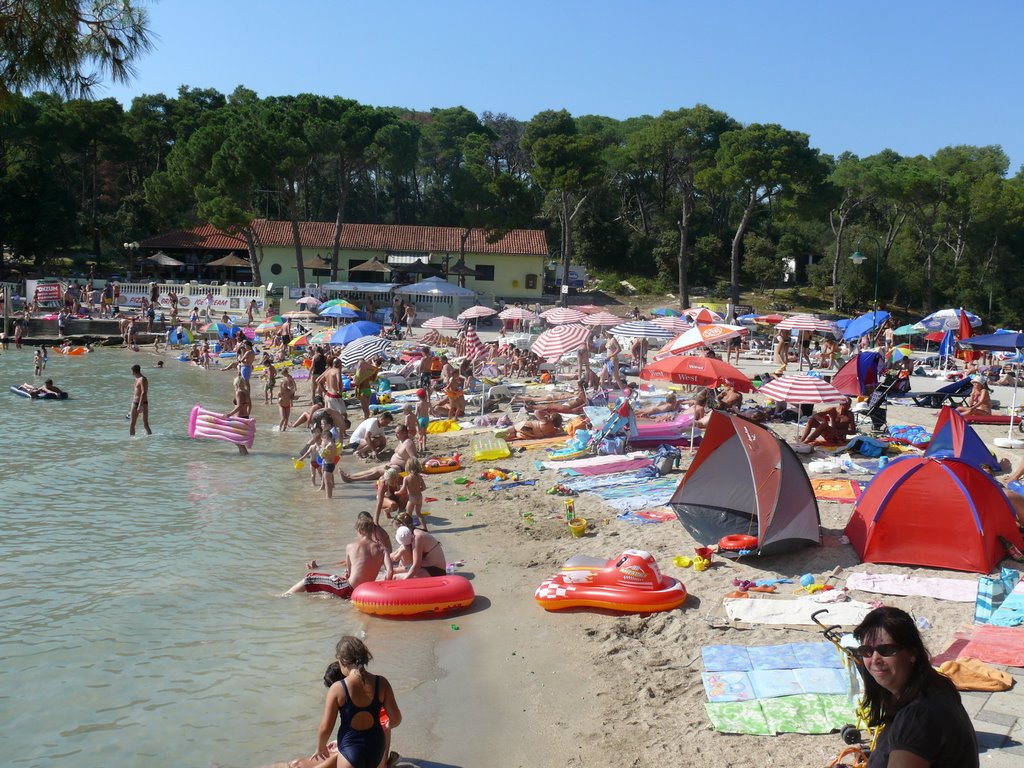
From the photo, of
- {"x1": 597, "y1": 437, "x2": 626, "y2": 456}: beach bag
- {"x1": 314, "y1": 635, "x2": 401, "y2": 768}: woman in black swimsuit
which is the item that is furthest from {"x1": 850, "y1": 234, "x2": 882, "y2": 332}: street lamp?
{"x1": 314, "y1": 635, "x2": 401, "y2": 768}: woman in black swimsuit

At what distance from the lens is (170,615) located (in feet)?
26.0

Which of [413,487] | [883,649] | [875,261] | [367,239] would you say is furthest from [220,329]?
[883,649]

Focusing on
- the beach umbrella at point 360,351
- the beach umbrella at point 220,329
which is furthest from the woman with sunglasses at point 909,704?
the beach umbrella at point 220,329

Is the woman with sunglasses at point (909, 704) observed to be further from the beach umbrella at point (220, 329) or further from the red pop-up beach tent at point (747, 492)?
the beach umbrella at point (220, 329)

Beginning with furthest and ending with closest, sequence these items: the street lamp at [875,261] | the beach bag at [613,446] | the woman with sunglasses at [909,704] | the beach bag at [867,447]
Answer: the street lamp at [875,261] < the beach bag at [613,446] < the beach bag at [867,447] < the woman with sunglasses at [909,704]

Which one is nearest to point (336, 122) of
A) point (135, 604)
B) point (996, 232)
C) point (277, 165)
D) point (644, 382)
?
point (277, 165)

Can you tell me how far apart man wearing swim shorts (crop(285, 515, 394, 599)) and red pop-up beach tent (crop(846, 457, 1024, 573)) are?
14.5 ft

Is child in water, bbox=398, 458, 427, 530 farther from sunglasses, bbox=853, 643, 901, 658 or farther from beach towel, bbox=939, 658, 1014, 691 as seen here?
sunglasses, bbox=853, 643, 901, 658

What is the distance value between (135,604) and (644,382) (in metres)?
14.0

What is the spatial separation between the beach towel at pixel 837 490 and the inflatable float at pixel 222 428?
9010 mm

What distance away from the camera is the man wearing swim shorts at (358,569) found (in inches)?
325

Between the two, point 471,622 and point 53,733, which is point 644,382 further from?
point 53,733

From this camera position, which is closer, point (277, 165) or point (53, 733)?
point (53, 733)

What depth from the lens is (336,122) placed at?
3881 centimetres
